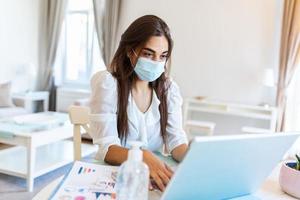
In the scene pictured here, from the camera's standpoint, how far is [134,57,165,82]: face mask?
110 centimetres

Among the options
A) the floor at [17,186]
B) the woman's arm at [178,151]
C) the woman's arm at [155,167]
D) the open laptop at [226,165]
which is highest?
the open laptop at [226,165]

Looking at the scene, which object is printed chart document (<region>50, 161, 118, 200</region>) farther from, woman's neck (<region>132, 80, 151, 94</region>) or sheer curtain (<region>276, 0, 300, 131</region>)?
sheer curtain (<region>276, 0, 300, 131</region>)

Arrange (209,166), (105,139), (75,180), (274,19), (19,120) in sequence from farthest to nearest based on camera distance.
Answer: (274,19)
(19,120)
(105,139)
(75,180)
(209,166)

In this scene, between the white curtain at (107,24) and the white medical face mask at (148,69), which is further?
the white curtain at (107,24)

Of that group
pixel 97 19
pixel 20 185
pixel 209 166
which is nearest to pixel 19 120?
pixel 20 185

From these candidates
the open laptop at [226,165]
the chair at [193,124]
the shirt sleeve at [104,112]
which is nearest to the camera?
the open laptop at [226,165]

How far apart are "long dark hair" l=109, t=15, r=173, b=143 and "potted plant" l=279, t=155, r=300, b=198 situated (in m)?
0.48

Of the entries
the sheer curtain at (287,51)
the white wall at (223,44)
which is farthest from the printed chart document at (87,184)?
the white wall at (223,44)

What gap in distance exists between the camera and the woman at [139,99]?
3.45 ft

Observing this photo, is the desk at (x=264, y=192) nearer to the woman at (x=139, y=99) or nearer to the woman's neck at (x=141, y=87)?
the woman at (x=139, y=99)

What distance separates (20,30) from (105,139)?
13.2ft

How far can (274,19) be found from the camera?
3553mm

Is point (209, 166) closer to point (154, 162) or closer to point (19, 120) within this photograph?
point (154, 162)

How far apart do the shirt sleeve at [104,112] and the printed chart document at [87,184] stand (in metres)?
0.15
